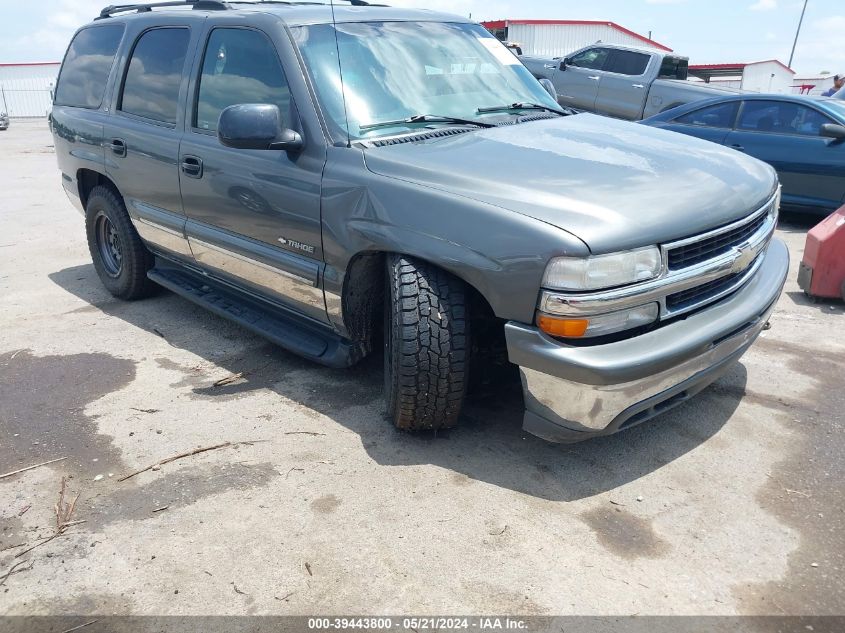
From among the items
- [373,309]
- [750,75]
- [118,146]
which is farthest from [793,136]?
[750,75]

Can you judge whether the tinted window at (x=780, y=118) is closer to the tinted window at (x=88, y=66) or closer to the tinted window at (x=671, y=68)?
the tinted window at (x=671, y=68)

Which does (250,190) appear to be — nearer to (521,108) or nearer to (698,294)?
(521,108)

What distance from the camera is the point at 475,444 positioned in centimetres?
323

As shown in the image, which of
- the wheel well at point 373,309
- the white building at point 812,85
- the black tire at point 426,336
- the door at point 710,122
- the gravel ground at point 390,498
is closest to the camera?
the gravel ground at point 390,498

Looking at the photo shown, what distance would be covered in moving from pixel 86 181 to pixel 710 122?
6511 mm

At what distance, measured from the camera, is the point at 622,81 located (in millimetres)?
11781

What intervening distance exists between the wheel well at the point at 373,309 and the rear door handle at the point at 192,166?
4.27ft

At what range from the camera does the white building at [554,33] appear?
23062mm

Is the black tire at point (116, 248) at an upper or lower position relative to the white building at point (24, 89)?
upper

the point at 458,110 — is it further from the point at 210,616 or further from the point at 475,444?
the point at 210,616

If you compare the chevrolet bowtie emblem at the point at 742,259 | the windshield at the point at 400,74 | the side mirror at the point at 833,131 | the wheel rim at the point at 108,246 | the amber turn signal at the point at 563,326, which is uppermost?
the windshield at the point at 400,74

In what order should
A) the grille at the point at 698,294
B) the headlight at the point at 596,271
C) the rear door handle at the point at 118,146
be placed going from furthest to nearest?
1. the rear door handle at the point at 118,146
2. the grille at the point at 698,294
3. the headlight at the point at 596,271

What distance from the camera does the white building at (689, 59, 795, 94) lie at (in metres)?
23.4

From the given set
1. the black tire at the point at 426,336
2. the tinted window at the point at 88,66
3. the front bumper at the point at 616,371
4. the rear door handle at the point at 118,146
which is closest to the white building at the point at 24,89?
the tinted window at the point at 88,66
